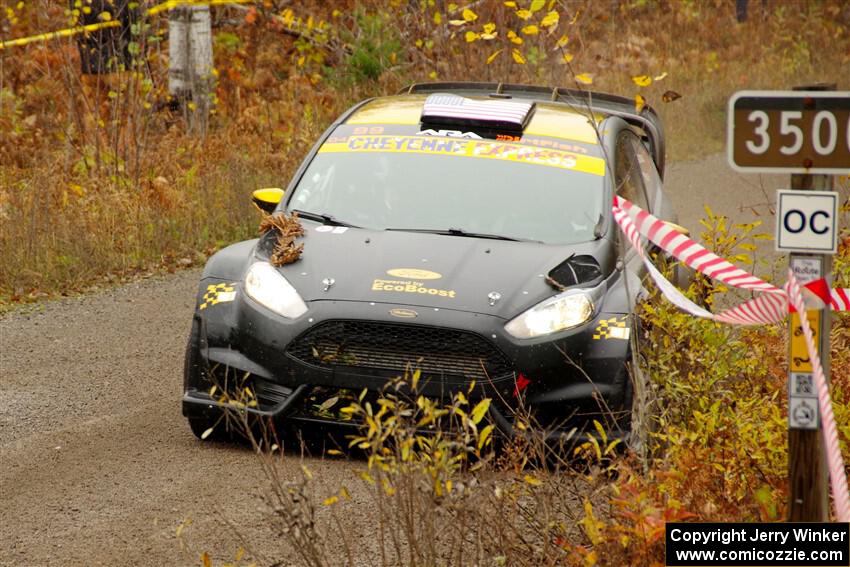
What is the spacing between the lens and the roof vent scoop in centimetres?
778

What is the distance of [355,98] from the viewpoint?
57.8ft

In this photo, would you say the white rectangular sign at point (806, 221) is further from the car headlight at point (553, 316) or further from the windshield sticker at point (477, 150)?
the windshield sticker at point (477, 150)

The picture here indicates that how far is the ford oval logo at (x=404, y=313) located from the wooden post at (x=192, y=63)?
10.1 meters

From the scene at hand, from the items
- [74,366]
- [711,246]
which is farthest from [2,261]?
→ [711,246]

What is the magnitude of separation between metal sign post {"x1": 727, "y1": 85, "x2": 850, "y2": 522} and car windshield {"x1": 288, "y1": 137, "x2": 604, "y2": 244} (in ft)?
11.1

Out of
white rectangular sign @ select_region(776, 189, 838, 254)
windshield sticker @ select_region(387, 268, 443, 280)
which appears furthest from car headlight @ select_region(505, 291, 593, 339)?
white rectangular sign @ select_region(776, 189, 838, 254)

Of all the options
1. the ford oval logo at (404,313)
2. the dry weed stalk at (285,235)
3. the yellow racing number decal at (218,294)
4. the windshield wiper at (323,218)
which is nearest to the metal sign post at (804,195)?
the ford oval logo at (404,313)

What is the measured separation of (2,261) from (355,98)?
777cm

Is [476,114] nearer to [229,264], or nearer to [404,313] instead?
[229,264]

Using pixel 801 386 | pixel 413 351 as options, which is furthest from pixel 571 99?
pixel 801 386

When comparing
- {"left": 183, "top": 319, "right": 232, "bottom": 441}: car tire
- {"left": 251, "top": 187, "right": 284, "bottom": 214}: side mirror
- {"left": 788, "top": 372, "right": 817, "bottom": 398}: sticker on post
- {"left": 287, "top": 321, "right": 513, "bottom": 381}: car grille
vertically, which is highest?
{"left": 251, "top": 187, "right": 284, "bottom": 214}: side mirror

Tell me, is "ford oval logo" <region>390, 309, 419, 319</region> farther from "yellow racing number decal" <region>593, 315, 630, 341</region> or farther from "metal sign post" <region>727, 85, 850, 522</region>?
"metal sign post" <region>727, 85, 850, 522</region>

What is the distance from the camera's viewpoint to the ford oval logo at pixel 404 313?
6.15m

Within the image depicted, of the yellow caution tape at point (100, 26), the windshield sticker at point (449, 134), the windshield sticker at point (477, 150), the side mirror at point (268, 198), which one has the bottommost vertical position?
the side mirror at point (268, 198)
